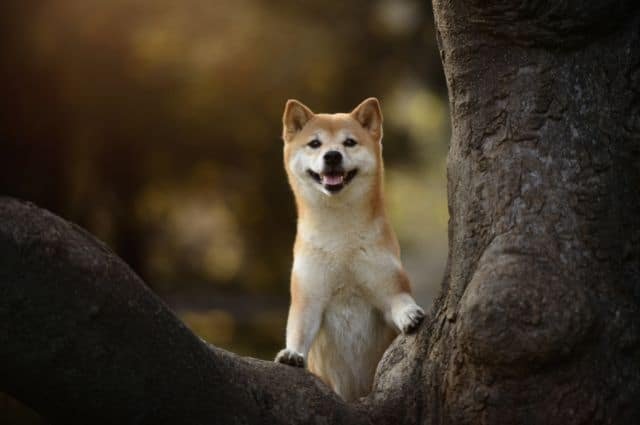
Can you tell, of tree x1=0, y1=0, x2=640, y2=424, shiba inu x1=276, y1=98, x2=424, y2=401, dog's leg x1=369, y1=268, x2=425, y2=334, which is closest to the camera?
tree x1=0, y1=0, x2=640, y2=424

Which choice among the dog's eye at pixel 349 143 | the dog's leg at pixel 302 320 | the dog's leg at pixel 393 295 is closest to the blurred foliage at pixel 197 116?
the dog's eye at pixel 349 143

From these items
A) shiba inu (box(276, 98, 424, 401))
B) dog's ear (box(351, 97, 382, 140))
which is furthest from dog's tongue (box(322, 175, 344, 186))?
dog's ear (box(351, 97, 382, 140))

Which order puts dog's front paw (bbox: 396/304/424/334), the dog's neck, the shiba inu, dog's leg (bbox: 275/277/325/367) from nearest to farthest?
dog's front paw (bbox: 396/304/424/334), dog's leg (bbox: 275/277/325/367), the shiba inu, the dog's neck

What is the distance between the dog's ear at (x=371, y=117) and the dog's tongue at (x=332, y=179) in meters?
0.53

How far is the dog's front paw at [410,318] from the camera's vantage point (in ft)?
17.6

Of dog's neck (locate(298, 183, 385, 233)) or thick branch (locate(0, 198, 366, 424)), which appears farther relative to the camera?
dog's neck (locate(298, 183, 385, 233))

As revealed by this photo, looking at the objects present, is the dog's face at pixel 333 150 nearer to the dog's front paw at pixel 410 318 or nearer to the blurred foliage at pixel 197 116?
the dog's front paw at pixel 410 318

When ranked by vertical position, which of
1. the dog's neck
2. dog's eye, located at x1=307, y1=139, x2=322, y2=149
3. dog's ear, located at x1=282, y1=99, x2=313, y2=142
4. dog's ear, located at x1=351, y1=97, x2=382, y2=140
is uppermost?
dog's ear, located at x1=282, y1=99, x2=313, y2=142

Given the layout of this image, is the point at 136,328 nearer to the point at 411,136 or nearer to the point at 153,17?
the point at 153,17

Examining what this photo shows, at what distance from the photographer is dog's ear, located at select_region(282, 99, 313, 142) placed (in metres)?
6.88

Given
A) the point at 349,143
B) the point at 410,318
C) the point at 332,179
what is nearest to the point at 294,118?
the point at 349,143

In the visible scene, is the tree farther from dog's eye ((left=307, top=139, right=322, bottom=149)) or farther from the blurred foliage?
the blurred foliage

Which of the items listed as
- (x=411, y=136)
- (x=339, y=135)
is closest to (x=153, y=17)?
(x=411, y=136)

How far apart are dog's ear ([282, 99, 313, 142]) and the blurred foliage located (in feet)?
27.2
